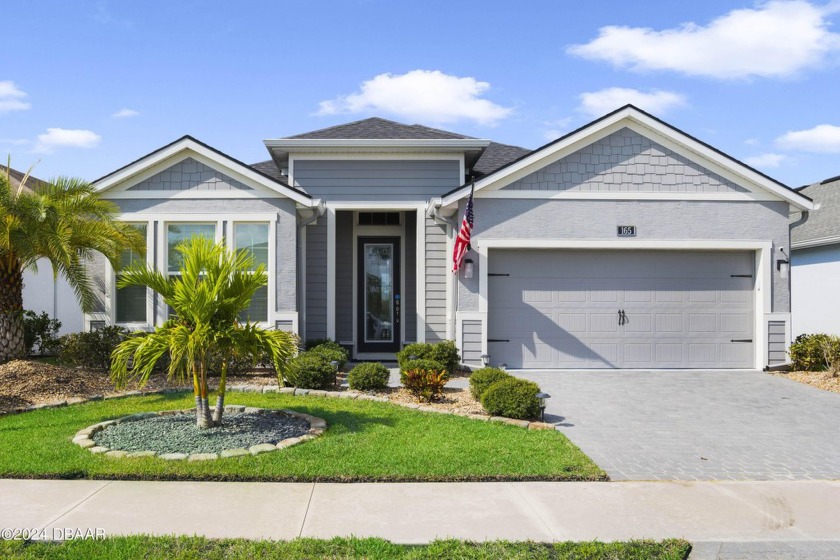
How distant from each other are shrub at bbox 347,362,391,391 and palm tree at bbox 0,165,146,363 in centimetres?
445

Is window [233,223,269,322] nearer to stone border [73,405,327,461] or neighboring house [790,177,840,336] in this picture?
stone border [73,405,327,461]

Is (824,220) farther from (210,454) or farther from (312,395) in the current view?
(210,454)

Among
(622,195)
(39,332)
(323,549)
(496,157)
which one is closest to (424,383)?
(323,549)

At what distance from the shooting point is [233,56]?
12.7 meters

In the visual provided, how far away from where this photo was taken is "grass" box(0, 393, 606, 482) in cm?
528

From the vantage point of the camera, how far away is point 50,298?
14016 millimetres

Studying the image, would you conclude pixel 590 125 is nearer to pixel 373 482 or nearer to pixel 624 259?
pixel 624 259

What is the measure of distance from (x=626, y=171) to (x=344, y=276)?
6242 mm

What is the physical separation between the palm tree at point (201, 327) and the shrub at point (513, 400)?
2.54m

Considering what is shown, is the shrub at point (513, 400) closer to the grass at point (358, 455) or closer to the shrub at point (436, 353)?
the grass at point (358, 455)

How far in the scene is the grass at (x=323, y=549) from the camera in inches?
147

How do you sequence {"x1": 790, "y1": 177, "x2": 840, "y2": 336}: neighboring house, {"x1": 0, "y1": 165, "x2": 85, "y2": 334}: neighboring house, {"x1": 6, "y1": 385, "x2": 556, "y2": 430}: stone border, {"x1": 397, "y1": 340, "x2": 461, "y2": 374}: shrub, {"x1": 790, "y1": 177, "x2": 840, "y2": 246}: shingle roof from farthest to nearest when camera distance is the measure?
{"x1": 790, "y1": 177, "x2": 840, "y2": 246}: shingle roof → {"x1": 790, "y1": 177, "x2": 840, "y2": 336}: neighboring house → {"x1": 0, "y1": 165, "x2": 85, "y2": 334}: neighboring house → {"x1": 397, "y1": 340, "x2": 461, "y2": 374}: shrub → {"x1": 6, "y1": 385, "x2": 556, "y2": 430}: stone border

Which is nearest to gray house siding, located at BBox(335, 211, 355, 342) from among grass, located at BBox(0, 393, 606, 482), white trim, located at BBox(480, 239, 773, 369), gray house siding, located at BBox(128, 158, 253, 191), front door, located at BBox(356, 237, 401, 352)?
front door, located at BBox(356, 237, 401, 352)

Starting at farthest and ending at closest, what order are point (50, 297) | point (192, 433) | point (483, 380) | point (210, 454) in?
1. point (50, 297)
2. point (483, 380)
3. point (192, 433)
4. point (210, 454)
